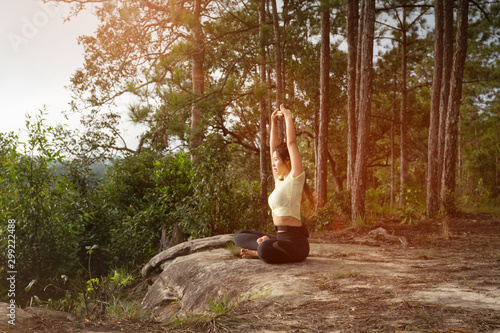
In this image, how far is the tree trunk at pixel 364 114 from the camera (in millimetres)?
10594

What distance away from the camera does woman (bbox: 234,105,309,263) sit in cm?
482

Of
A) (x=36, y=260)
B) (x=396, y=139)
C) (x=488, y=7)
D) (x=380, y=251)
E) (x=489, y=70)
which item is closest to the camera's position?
(x=380, y=251)

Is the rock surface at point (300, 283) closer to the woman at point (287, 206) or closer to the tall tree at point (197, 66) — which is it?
the woman at point (287, 206)

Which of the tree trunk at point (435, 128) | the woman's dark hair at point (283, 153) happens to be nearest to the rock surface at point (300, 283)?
the woman's dark hair at point (283, 153)

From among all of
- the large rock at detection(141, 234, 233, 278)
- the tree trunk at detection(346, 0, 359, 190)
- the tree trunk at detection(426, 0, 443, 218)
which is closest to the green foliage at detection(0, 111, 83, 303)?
the large rock at detection(141, 234, 233, 278)

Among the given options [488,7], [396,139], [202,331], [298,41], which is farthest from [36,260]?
[396,139]

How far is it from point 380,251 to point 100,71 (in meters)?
12.8

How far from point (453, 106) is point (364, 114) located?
337 cm

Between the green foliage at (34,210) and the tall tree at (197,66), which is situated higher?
the tall tree at (197,66)

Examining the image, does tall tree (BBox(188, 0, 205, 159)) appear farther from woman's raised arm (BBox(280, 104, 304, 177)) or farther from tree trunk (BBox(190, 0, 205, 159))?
woman's raised arm (BBox(280, 104, 304, 177))

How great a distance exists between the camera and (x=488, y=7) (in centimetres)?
1803

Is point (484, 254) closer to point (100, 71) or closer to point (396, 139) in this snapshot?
point (100, 71)

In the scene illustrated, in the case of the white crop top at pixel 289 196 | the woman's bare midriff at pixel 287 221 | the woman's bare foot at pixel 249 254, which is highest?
the white crop top at pixel 289 196

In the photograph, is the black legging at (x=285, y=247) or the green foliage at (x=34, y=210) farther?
the green foliage at (x=34, y=210)
